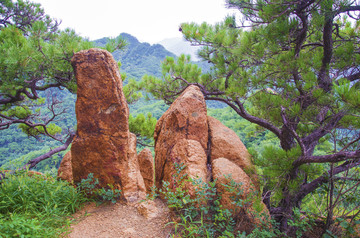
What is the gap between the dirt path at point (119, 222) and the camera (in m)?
2.74

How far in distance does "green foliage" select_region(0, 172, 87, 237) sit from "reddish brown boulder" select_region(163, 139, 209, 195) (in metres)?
1.31

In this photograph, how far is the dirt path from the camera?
2.74m

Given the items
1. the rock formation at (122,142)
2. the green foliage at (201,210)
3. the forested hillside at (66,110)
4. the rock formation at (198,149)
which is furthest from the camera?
the forested hillside at (66,110)

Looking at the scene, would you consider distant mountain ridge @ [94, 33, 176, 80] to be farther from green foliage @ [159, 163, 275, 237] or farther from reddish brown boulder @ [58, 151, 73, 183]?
green foliage @ [159, 163, 275, 237]

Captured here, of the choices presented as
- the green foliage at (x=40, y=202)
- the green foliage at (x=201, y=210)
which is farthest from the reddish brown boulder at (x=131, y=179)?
the green foliage at (x=201, y=210)

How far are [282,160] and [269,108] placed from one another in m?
0.74

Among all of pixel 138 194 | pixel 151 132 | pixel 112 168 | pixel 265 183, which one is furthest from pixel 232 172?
pixel 151 132

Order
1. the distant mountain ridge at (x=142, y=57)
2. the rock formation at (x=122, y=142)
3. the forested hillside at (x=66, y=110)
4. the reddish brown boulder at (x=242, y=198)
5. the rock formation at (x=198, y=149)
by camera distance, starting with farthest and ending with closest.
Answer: the distant mountain ridge at (x=142, y=57)
the forested hillside at (x=66, y=110)
the rock formation at (x=122, y=142)
the rock formation at (x=198, y=149)
the reddish brown boulder at (x=242, y=198)

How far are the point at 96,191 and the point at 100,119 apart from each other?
3.54 feet

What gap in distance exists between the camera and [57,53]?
161 inches

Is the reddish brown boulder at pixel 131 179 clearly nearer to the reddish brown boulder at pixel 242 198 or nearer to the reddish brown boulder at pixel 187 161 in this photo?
the reddish brown boulder at pixel 187 161

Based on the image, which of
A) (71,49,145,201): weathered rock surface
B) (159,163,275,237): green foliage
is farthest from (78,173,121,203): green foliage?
(159,163,275,237): green foliage

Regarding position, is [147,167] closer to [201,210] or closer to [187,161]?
[187,161]

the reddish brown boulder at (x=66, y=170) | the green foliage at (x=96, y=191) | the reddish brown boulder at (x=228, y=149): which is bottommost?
the reddish brown boulder at (x=66, y=170)
